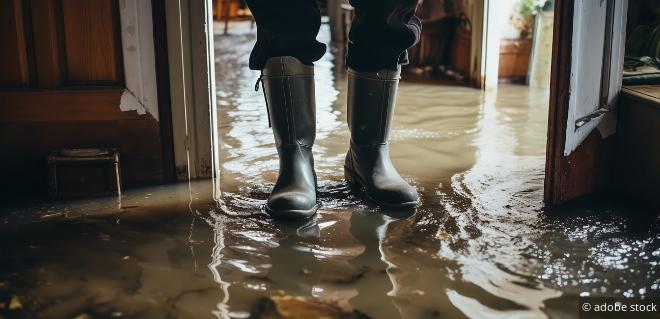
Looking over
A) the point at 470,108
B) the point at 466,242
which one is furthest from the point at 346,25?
the point at 466,242

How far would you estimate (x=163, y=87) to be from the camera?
2.17 metres

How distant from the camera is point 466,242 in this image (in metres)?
1.69

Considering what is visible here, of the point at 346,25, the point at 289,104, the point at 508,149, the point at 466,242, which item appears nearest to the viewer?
the point at 466,242

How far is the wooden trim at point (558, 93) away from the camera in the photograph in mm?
1802

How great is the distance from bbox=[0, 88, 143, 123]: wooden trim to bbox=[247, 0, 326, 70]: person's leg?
20.3 inches

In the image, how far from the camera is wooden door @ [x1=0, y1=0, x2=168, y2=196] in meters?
2.07

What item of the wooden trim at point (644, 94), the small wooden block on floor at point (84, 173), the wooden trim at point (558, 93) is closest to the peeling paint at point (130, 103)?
the small wooden block on floor at point (84, 173)

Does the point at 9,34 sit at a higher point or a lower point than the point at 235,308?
higher

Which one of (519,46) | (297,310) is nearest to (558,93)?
(297,310)

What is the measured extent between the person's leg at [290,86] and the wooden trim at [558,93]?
622mm

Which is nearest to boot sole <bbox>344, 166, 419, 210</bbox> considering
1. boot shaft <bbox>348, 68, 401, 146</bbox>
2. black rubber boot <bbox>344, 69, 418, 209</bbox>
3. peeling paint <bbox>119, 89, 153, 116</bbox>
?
black rubber boot <bbox>344, 69, 418, 209</bbox>

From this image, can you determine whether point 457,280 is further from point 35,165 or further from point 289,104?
A: point 35,165

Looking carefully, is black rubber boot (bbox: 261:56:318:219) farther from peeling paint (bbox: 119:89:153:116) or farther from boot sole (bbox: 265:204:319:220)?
peeling paint (bbox: 119:89:153:116)

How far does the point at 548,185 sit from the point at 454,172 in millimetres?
412
